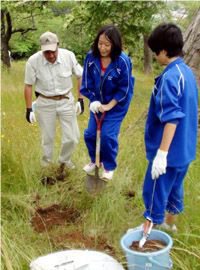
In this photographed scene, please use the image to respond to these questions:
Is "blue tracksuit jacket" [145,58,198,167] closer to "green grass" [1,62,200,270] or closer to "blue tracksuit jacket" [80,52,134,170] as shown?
"green grass" [1,62,200,270]

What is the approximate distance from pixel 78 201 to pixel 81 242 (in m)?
0.63

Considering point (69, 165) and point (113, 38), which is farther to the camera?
point (69, 165)

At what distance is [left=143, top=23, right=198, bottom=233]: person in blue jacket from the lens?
254 centimetres

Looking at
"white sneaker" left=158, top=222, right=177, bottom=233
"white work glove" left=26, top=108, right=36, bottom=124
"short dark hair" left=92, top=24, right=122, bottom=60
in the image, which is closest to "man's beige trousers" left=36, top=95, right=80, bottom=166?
"white work glove" left=26, top=108, right=36, bottom=124

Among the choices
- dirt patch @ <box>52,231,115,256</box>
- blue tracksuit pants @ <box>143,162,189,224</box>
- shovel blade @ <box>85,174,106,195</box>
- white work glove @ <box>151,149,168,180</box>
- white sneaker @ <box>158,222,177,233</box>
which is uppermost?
white work glove @ <box>151,149,168,180</box>

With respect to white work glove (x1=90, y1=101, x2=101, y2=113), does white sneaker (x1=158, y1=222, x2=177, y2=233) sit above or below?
below

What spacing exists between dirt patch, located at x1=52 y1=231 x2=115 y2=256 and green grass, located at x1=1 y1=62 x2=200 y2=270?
1.8 inches

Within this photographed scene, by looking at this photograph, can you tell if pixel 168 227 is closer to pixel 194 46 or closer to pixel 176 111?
pixel 176 111

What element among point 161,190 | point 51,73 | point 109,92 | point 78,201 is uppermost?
point 51,73

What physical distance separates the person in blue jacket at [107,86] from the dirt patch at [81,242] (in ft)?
2.22

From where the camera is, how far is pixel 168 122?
8.34ft

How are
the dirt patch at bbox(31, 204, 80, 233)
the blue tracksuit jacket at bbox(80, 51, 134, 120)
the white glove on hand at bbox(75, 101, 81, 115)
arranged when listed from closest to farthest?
the blue tracksuit jacket at bbox(80, 51, 134, 120) → the dirt patch at bbox(31, 204, 80, 233) → the white glove on hand at bbox(75, 101, 81, 115)

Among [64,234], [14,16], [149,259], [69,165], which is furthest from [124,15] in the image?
[149,259]

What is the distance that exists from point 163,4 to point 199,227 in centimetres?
889
